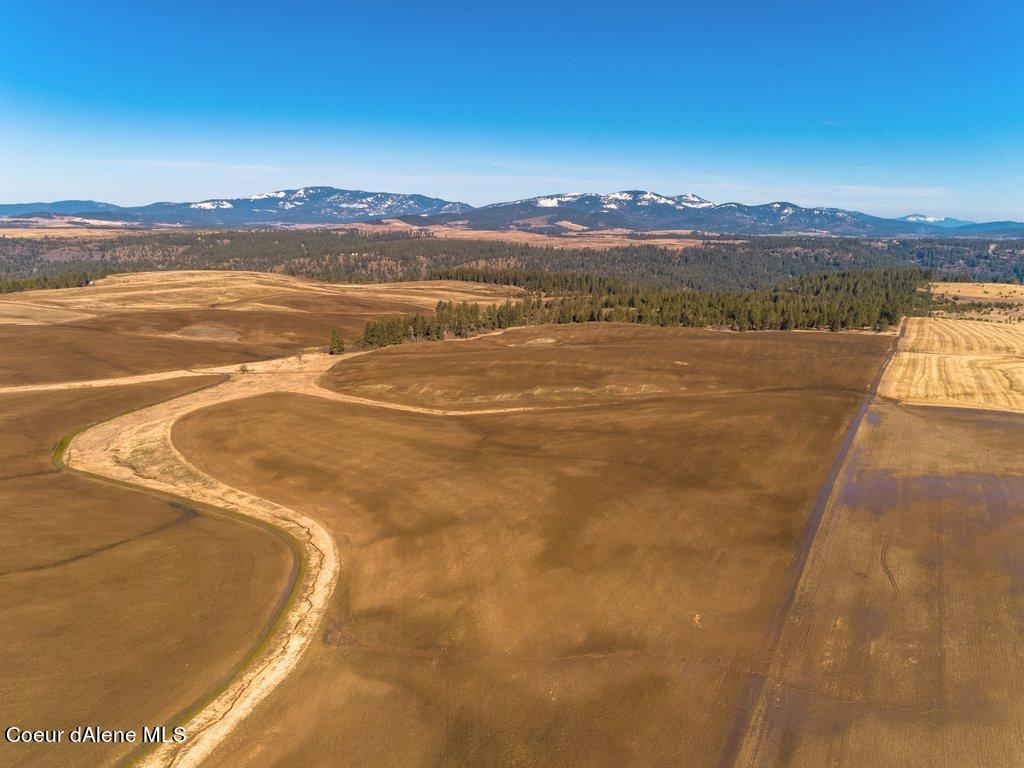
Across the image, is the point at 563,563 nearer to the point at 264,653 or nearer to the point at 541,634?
the point at 541,634

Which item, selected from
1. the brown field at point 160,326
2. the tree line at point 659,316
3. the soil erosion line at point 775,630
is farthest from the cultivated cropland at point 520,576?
the tree line at point 659,316

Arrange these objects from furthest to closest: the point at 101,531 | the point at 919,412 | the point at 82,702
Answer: the point at 919,412 < the point at 101,531 < the point at 82,702

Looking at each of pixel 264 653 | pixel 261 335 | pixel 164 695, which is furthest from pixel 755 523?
pixel 261 335

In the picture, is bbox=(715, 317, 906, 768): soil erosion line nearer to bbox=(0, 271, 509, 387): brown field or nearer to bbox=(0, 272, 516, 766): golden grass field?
bbox=(0, 272, 516, 766): golden grass field

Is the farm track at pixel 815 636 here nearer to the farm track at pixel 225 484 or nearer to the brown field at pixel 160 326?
the farm track at pixel 225 484

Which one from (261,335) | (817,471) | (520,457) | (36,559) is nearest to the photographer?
(36,559)

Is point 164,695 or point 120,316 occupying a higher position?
point 120,316

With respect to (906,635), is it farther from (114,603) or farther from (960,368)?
(960,368)
